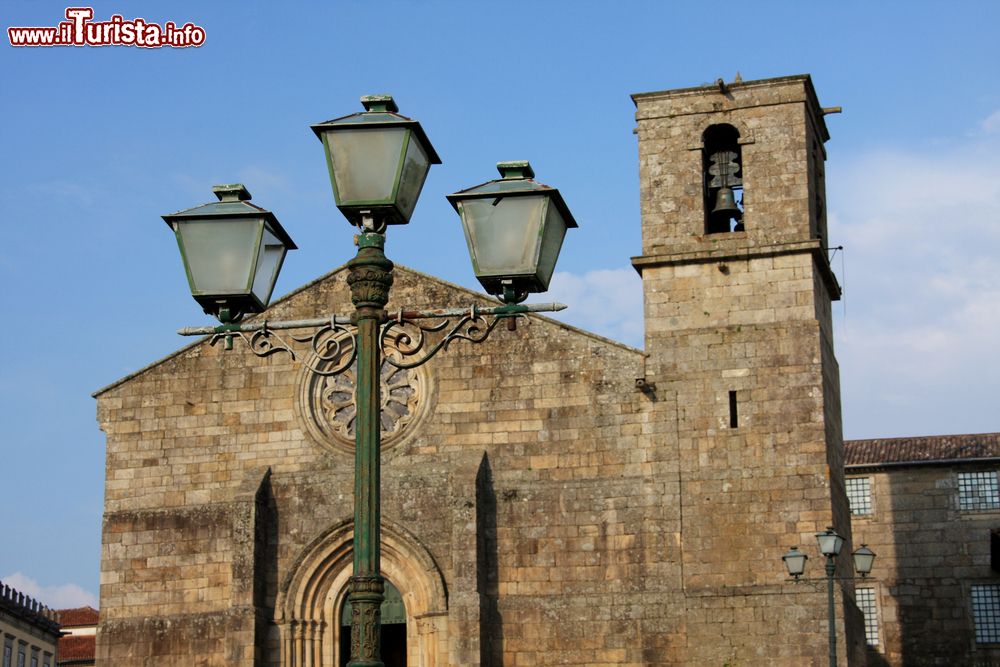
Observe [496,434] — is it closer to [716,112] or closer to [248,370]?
[248,370]

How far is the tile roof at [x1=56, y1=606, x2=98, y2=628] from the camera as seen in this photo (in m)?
71.6

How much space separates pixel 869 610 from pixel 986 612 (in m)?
2.81

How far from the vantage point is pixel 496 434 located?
27.6 metres

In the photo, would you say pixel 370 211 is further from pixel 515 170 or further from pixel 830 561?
pixel 830 561

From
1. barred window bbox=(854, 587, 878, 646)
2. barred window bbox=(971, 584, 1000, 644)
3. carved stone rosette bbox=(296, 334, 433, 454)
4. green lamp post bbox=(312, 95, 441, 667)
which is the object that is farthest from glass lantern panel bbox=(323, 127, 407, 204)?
barred window bbox=(971, 584, 1000, 644)

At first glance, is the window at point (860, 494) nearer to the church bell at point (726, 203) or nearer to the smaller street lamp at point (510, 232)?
the church bell at point (726, 203)

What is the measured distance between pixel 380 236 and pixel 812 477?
16.3 meters

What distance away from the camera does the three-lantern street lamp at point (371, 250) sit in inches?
427

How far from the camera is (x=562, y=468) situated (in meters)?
27.2

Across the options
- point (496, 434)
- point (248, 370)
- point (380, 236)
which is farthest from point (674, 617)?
point (380, 236)

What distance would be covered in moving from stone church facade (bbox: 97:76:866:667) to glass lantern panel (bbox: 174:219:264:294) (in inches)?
595

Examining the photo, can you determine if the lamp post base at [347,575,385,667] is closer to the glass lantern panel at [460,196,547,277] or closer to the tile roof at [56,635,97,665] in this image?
the glass lantern panel at [460,196,547,277]

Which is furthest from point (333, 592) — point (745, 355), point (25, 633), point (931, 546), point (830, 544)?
point (25, 633)

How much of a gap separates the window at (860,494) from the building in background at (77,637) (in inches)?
1329
